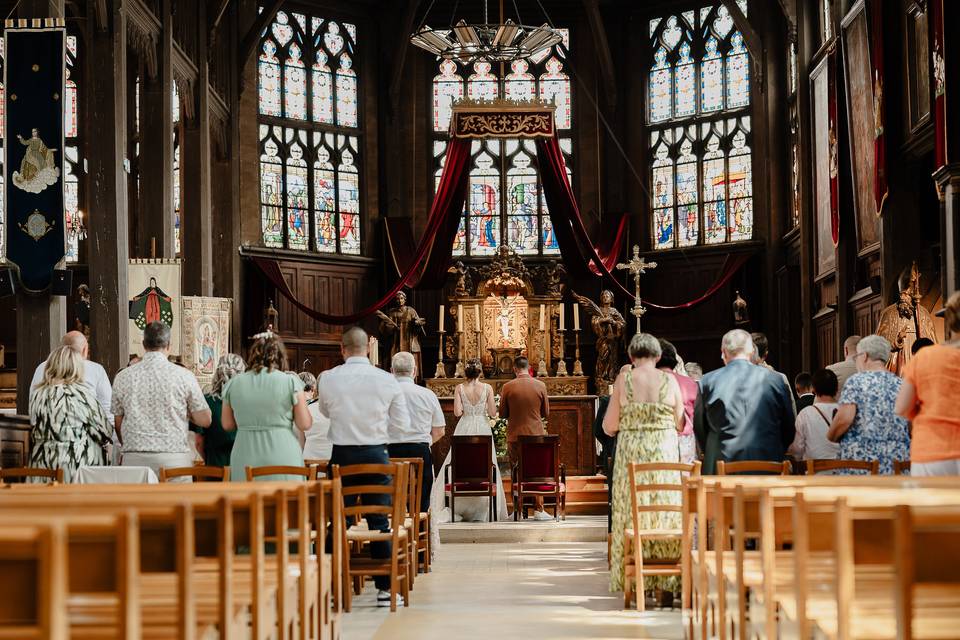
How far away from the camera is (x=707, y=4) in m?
22.2

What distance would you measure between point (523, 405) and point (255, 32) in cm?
1009

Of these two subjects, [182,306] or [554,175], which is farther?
[554,175]

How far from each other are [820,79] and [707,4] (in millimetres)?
5595

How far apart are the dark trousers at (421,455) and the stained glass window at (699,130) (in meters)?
12.8

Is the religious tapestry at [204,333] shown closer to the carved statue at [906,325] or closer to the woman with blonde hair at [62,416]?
the carved statue at [906,325]


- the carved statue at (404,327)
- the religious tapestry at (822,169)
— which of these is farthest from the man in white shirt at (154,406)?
the carved statue at (404,327)

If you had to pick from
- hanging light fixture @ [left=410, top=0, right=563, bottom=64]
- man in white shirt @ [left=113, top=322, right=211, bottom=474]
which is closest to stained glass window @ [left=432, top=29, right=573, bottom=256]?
hanging light fixture @ [left=410, top=0, right=563, bottom=64]

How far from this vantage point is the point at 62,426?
290 inches

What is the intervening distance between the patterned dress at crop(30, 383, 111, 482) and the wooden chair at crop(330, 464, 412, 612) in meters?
1.46

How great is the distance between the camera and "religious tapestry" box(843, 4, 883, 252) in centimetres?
1441

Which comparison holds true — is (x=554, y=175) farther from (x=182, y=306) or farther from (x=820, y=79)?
(x=182, y=306)

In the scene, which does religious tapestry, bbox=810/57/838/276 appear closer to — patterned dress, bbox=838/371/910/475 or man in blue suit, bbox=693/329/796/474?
patterned dress, bbox=838/371/910/475

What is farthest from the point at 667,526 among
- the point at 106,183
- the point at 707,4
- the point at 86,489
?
the point at 707,4

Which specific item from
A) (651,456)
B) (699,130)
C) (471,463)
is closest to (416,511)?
(651,456)
